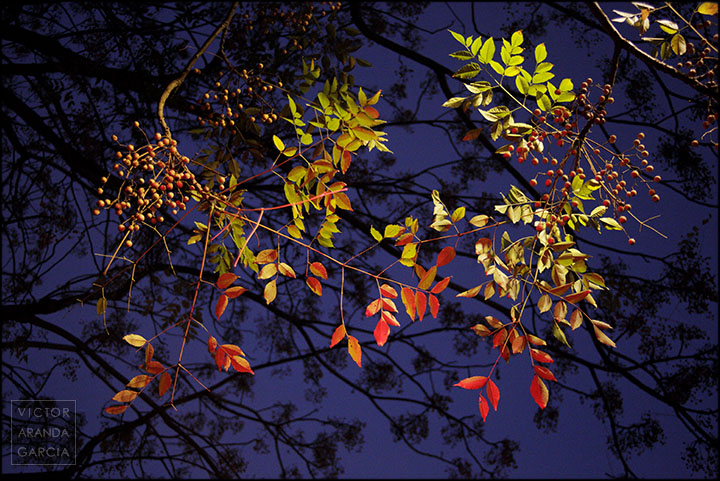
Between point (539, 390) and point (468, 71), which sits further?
point (468, 71)

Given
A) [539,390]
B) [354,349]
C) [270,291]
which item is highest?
[270,291]

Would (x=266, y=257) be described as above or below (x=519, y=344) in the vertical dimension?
above

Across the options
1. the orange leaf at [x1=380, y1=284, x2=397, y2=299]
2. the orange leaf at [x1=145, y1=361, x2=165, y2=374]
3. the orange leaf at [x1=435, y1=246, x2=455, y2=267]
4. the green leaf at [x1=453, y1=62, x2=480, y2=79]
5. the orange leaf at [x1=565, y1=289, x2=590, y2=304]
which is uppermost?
the green leaf at [x1=453, y1=62, x2=480, y2=79]

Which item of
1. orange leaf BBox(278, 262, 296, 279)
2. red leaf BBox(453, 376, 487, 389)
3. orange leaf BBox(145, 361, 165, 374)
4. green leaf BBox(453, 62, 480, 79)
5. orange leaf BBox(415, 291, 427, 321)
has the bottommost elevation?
red leaf BBox(453, 376, 487, 389)

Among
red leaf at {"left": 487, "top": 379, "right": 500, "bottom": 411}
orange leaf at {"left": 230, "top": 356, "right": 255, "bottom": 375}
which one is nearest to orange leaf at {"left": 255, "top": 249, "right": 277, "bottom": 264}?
orange leaf at {"left": 230, "top": 356, "right": 255, "bottom": 375}

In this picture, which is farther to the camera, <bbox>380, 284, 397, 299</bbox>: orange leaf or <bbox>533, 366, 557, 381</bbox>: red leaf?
<bbox>380, 284, 397, 299</bbox>: orange leaf

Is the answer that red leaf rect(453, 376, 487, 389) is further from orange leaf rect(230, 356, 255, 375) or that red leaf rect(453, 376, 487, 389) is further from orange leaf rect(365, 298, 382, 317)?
orange leaf rect(230, 356, 255, 375)

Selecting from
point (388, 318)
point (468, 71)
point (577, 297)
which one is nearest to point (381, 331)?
point (388, 318)

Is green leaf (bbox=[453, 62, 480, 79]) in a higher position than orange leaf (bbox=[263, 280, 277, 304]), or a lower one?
higher

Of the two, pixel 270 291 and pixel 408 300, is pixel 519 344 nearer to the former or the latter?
pixel 408 300

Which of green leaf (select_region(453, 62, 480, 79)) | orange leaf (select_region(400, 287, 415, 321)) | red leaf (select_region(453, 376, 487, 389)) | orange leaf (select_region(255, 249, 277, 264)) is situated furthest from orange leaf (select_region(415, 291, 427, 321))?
green leaf (select_region(453, 62, 480, 79))

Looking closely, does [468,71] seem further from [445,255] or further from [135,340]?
[135,340]

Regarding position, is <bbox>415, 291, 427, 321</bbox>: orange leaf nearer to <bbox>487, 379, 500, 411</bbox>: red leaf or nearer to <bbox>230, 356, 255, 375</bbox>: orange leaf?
<bbox>487, 379, 500, 411</bbox>: red leaf

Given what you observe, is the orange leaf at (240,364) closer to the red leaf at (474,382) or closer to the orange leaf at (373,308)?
the orange leaf at (373,308)
